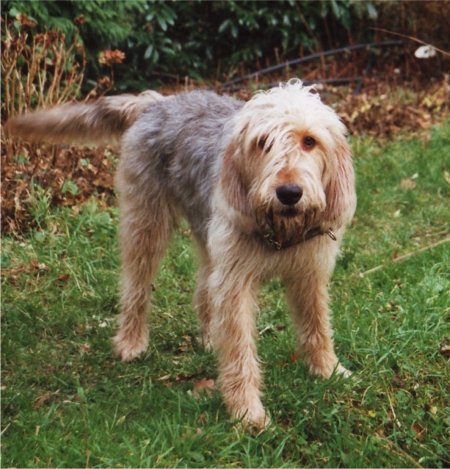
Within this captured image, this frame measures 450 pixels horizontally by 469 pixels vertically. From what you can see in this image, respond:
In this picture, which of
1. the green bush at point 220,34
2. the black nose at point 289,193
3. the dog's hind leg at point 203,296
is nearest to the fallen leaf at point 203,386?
the dog's hind leg at point 203,296

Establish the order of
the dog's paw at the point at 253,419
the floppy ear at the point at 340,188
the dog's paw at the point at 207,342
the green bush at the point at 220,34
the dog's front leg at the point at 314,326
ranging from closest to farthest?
the floppy ear at the point at 340,188
the dog's paw at the point at 253,419
the dog's front leg at the point at 314,326
the dog's paw at the point at 207,342
the green bush at the point at 220,34

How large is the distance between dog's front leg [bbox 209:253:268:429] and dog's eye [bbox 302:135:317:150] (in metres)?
0.70

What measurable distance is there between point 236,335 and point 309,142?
→ 1069 millimetres

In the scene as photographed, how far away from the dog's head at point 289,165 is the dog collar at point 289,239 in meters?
0.03

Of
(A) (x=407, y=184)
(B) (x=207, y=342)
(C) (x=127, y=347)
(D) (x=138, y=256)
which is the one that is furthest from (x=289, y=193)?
(A) (x=407, y=184)

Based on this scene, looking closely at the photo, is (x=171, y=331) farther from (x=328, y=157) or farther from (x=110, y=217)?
(x=328, y=157)

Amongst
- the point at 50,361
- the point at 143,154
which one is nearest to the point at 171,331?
the point at 50,361

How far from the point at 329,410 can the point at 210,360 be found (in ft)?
3.52

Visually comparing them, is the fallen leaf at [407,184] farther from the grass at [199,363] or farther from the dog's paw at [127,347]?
the dog's paw at [127,347]

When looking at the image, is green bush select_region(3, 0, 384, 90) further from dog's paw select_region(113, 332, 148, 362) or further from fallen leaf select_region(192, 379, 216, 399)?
fallen leaf select_region(192, 379, 216, 399)

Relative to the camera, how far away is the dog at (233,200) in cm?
348

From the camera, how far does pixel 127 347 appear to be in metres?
4.79

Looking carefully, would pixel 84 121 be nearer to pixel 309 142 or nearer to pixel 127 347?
pixel 127 347

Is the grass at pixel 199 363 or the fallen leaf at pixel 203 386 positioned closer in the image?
the grass at pixel 199 363
